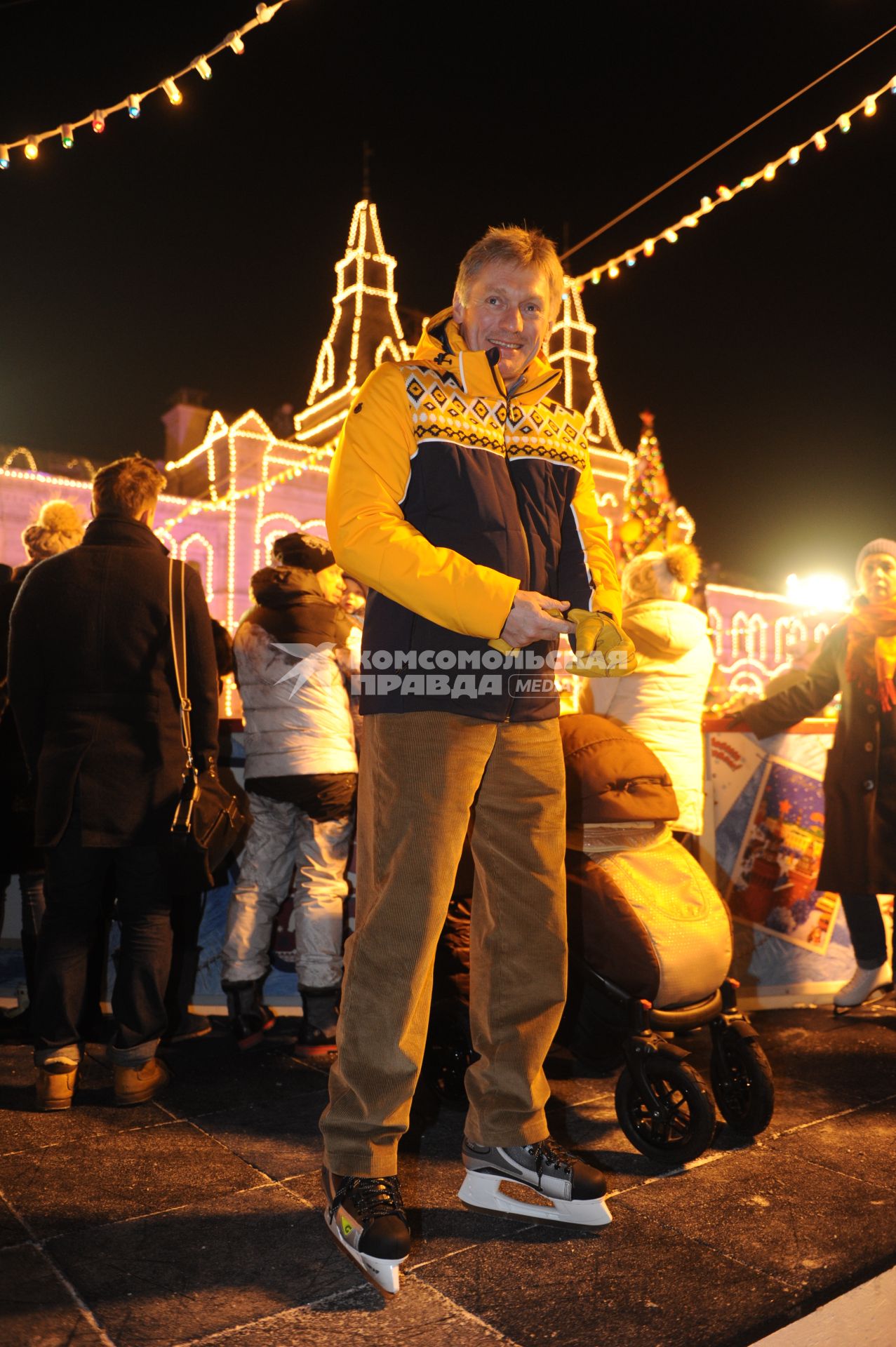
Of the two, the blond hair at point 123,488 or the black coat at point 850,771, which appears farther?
the black coat at point 850,771

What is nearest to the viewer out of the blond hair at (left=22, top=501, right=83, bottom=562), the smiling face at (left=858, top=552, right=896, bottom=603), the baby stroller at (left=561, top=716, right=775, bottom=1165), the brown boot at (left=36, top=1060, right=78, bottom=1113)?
the baby stroller at (left=561, top=716, right=775, bottom=1165)

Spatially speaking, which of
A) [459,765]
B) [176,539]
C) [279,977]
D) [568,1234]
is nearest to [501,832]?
[459,765]

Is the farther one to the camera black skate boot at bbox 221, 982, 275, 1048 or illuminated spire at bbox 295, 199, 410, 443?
illuminated spire at bbox 295, 199, 410, 443

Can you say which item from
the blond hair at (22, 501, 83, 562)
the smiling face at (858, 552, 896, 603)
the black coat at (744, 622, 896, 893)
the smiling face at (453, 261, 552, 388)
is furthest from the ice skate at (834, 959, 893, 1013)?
the blond hair at (22, 501, 83, 562)

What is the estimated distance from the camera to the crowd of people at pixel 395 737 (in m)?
2.04

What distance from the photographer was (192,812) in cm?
312

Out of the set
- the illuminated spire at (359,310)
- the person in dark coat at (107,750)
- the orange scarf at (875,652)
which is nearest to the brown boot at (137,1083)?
the person in dark coat at (107,750)

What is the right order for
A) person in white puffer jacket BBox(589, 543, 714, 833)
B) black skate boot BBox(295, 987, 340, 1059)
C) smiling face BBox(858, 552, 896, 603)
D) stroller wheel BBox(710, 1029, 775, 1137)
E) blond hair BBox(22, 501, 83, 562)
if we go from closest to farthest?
stroller wheel BBox(710, 1029, 775, 1137)
black skate boot BBox(295, 987, 340, 1059)
person in white puffer jacket BBox(589, 543, 714, 833)
blond hair BBox(22, 501, 83, 562)
smiling face BBox(858, 552, 896, 603)

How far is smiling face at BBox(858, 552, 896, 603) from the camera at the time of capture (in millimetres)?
4391

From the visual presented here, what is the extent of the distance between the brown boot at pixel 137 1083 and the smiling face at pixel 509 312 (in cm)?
235

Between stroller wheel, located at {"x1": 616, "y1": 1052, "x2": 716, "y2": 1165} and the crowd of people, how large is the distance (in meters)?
0.36

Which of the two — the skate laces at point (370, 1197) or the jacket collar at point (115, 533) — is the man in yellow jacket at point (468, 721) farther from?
the jacket collar at point (115, 533)

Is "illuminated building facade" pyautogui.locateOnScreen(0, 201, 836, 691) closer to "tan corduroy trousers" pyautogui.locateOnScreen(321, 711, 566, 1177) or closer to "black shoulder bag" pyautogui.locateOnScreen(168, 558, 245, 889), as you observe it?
"black shoulder bag" pyautogui.locateOnScreen(168, 558, 245, 889)

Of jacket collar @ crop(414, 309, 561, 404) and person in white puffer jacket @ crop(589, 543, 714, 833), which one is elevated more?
jacket collar @ crop(414, 309, 561, 404)
